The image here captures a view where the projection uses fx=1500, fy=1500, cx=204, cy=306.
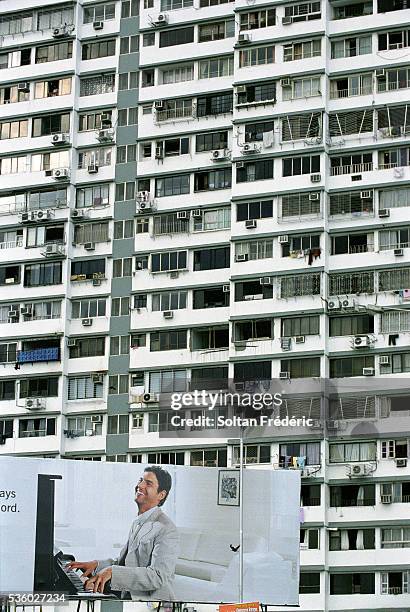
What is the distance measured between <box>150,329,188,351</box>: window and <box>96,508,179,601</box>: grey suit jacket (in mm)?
11133

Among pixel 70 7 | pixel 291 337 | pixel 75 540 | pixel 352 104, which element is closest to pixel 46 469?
pixel 75 540

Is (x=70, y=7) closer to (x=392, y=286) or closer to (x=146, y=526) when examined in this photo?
(x=392, y=286)

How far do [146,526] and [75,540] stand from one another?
2.93 m

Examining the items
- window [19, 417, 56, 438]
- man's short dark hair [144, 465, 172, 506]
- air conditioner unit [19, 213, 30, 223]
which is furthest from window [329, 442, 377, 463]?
air conditioner unit [19, 213, 30, 223]

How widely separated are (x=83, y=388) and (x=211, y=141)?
1292 centimetres

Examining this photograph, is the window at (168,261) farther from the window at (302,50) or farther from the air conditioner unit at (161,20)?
the air conditioner unit at (161,20)

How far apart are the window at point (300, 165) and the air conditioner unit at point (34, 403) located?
15426 millimetres

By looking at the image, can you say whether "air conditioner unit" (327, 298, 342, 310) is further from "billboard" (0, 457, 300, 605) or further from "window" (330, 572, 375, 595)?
"window" (330, 572, 375, 595)

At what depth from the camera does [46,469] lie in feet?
190

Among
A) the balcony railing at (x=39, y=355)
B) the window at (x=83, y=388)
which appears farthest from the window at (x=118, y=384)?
the balcony railing at (x=39, y=355)

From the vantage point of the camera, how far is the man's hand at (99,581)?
57844 millimetres

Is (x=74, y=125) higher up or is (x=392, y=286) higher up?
(x=74, y=125)

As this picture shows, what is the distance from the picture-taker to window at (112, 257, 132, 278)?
6994cm

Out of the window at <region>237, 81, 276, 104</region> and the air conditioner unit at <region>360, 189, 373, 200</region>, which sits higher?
the window at <region>237, 81, 276, 104</region>
